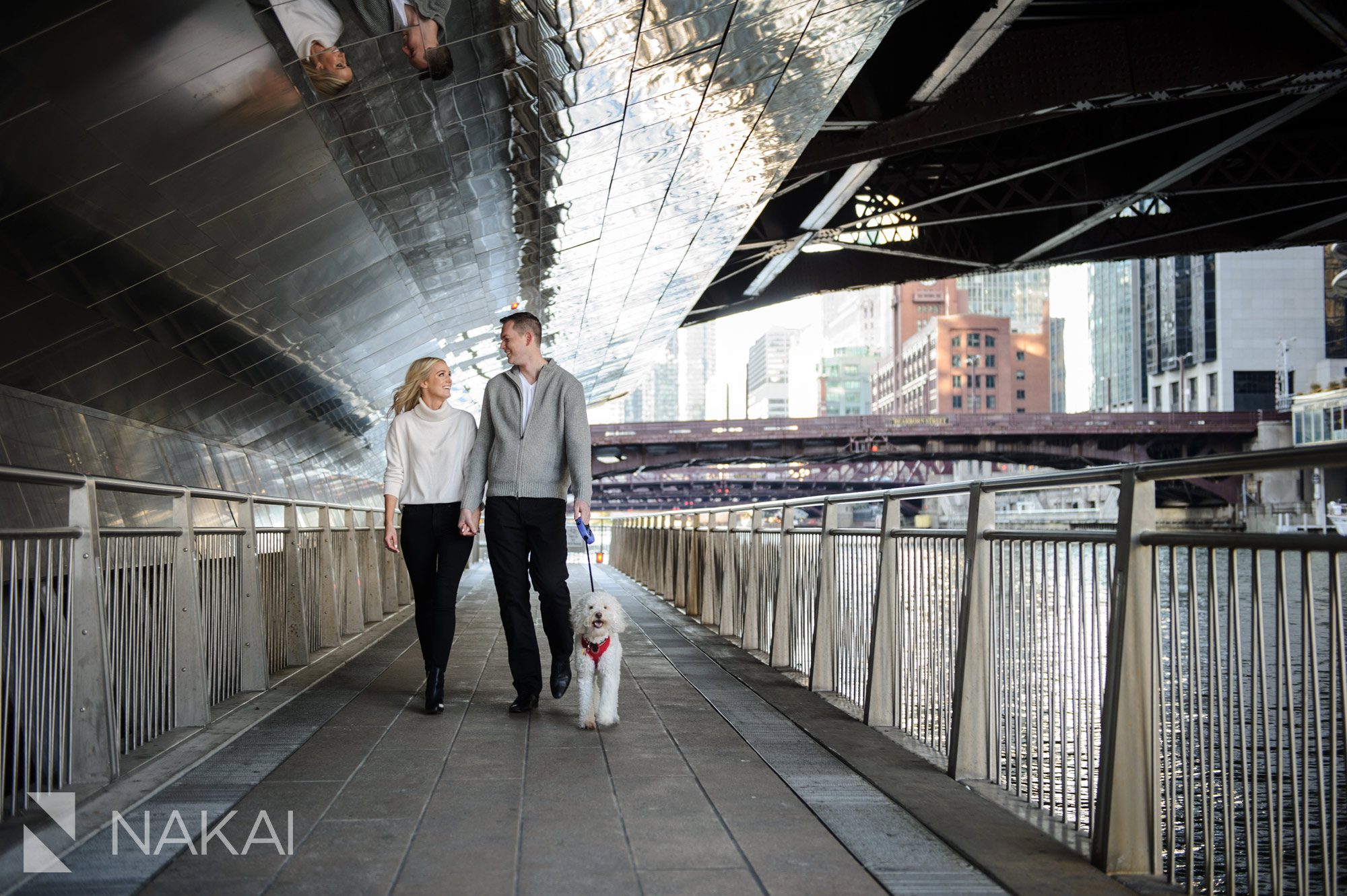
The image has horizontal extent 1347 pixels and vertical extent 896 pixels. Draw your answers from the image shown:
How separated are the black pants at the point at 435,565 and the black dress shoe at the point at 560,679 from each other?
26.2 inches

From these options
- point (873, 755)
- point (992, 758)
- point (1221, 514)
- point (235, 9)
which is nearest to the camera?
point (992, 758)

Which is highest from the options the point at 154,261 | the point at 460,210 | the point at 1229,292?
the point at 1229,292

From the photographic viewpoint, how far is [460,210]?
52.0ft

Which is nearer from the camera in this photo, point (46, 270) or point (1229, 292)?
point (46, 270)

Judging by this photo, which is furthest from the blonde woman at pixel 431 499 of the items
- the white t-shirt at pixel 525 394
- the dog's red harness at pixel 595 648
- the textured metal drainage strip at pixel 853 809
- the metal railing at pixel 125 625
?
the textured metal drainage strip at pixel 853 809

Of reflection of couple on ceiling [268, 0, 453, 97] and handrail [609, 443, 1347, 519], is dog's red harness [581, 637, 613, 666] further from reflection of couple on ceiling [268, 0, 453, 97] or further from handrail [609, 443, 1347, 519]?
reflection of couple on ceiling [268, 0, 453, 97]

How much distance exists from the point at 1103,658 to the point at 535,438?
11.0 ft

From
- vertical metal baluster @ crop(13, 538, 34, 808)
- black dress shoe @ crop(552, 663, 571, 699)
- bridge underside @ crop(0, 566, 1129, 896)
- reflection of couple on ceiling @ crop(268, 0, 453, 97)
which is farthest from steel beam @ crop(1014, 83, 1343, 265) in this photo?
vertical metal baluster @ crop(13, 538, 34, 808)

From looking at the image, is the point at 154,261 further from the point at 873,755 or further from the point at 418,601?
the point at 873,755

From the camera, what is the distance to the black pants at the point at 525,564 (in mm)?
7184

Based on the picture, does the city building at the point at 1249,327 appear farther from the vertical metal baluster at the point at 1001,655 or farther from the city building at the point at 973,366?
the vertical metal baluster at the point at 1001,655

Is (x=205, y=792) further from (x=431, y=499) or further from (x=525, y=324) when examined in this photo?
(x=525, y=324)

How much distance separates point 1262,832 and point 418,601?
17.5 ft

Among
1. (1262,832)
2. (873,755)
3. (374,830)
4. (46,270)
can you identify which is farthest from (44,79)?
(1262,832)
